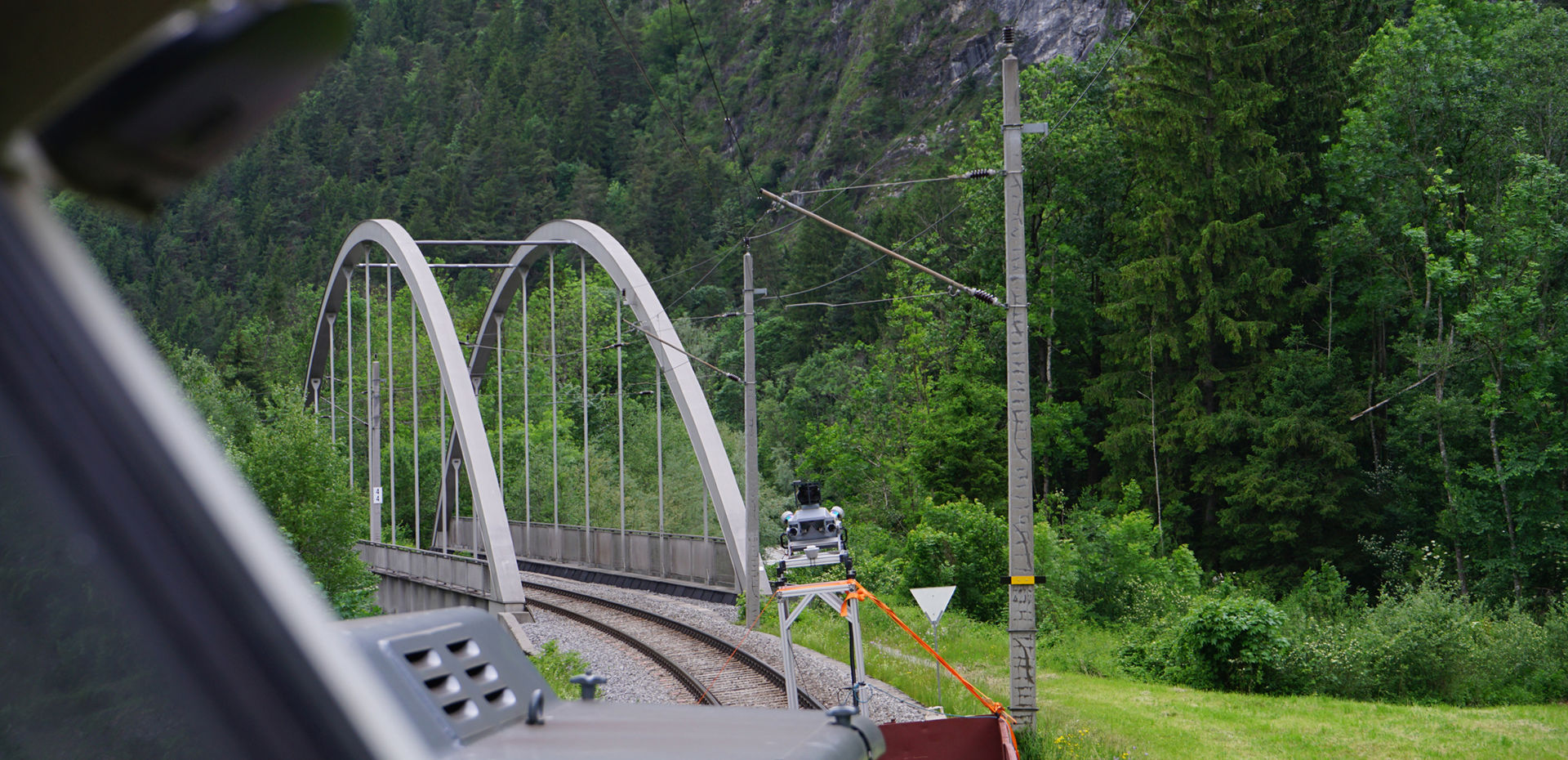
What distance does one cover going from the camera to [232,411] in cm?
2969

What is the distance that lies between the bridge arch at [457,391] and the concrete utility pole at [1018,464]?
13.9m

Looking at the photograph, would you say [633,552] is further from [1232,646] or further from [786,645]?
[786,645]

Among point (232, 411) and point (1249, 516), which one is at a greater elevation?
point (232, 411)

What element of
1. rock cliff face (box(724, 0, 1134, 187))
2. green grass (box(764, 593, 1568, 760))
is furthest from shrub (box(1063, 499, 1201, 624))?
rock cliff face (box(724, 0, 1134, 187))

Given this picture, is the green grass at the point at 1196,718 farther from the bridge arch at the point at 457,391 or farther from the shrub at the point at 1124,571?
the bridge arch at the point at 457,391

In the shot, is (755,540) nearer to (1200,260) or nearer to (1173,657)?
(1173,657)

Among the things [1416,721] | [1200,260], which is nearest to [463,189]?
[1200,260]

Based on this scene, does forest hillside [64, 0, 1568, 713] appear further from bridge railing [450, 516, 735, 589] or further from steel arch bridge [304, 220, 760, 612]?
bridge railing [450, 516, 735, 589]

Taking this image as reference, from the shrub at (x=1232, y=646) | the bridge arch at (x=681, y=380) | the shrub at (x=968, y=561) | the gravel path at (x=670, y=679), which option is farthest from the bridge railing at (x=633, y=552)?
the shrub at (x=1232, y=646)

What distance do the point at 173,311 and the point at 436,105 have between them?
180ft

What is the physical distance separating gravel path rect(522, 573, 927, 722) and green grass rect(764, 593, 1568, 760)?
55 cm

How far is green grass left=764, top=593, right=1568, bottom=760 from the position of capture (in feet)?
49.6

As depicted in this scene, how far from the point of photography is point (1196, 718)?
17.3 m

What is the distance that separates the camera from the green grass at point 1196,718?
15125 mm
